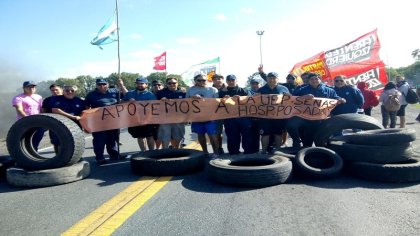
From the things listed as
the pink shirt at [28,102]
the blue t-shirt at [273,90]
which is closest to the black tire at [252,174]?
the blue t-shirt at [273,90]

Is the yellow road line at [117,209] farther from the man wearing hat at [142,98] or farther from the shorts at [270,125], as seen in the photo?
the shorts at [270,125]

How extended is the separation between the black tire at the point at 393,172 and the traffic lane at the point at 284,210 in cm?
12

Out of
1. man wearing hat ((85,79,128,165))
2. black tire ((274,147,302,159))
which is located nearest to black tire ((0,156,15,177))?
man wearing hat ((85,79,128,165))

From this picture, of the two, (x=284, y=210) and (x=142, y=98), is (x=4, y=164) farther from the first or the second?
(x=284, y=210)

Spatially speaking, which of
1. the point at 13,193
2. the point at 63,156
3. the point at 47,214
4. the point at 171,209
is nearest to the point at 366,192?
the point at 171,209

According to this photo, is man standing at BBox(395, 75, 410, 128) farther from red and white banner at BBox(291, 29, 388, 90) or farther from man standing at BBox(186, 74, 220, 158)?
man standing at BBox(186, 74, 220, 158)

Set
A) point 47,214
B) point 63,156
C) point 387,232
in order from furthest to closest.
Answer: point 63,156, point 47,214, point 387,232

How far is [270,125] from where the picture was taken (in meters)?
7.07

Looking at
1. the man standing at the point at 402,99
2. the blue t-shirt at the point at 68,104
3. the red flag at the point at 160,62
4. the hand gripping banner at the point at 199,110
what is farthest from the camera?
the red flag at the point at 160,62

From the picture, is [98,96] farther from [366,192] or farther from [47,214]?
[366,192]

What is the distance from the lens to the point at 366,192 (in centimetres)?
441

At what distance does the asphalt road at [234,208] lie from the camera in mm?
3281

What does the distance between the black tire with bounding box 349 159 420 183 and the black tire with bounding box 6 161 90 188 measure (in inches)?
186

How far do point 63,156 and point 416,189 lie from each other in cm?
538
